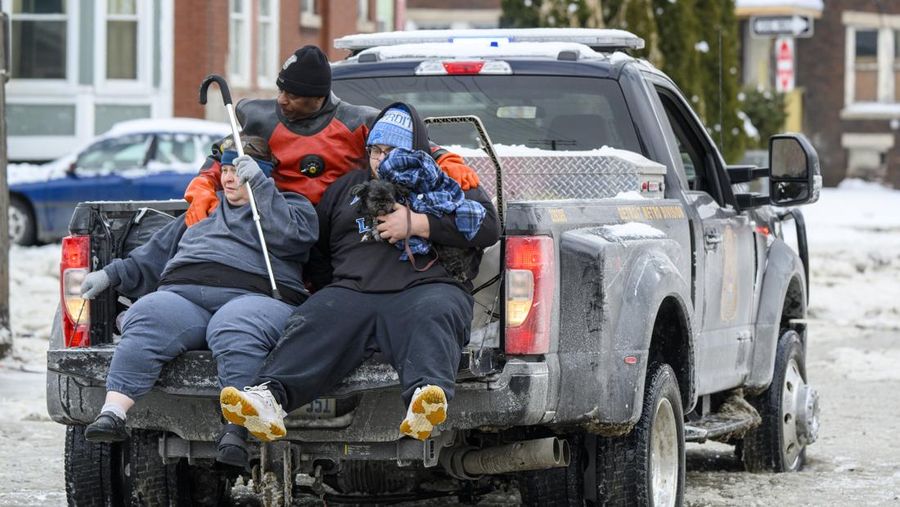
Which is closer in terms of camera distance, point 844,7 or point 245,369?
point 245,369

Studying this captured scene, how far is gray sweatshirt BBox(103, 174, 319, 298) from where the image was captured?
6215mm

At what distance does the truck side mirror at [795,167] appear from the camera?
8102 millimetres

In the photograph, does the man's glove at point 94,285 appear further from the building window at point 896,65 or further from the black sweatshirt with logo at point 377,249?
the building window at point 896,65

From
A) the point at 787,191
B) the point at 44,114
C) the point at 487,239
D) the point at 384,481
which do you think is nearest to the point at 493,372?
the point at 487,239

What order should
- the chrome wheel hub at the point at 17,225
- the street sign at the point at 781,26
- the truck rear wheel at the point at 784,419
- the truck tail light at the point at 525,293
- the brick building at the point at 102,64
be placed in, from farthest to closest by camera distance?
1. the brick building at the point at 102,64
2. the street sign at the point at 781,26
3. the chrome wheel hub at the point at 17,225
4. the truck rear wheel at the point at 784,419
5. the truck tail light at the point at 525,293

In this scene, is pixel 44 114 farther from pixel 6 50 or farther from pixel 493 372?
pixel 493 372

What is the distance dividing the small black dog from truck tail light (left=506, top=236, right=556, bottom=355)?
0.56ft

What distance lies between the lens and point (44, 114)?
2655 centimetres

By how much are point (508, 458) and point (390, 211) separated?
916 millimetres

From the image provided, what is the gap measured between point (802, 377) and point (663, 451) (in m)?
2.62

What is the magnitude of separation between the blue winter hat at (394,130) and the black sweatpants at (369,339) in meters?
0.53

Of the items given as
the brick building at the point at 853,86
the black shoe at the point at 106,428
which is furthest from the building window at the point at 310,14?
the black shoe at the point at 106,428

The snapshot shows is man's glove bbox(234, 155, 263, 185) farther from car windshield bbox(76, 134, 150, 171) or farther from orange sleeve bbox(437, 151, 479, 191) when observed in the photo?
car windshield bbox(76, 134, 150, 171)

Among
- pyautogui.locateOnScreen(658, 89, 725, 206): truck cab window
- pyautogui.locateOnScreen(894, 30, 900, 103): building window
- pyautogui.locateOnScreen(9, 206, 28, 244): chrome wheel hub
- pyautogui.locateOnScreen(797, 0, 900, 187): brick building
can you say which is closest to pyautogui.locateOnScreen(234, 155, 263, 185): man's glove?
pyautogui.locateOnScreen(658, 89, 725, 206): truck cab window
